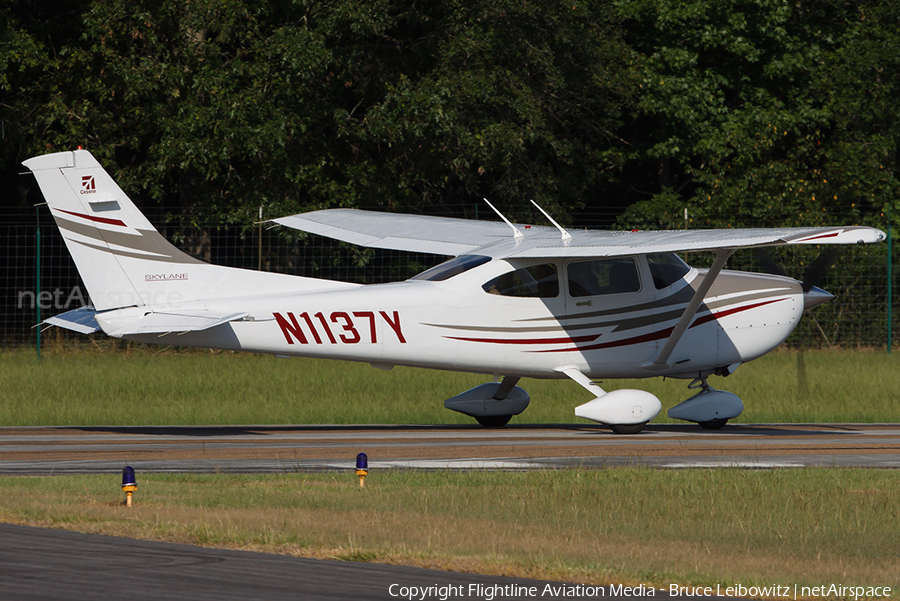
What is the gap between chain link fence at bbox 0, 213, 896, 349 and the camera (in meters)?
25.9

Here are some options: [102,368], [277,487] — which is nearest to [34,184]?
[102,368]

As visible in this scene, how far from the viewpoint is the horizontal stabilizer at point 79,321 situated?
13.8m

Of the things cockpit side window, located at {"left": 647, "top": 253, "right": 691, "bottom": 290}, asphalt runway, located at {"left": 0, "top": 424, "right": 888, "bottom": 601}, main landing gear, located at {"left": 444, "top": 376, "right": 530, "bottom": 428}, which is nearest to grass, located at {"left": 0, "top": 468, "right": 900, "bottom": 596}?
asphalt runway, located at {"left": 0, "top": 424, "right": 888, "bottom": 601}

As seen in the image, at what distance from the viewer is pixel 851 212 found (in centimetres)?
2914

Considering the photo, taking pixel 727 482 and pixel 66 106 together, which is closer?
pixel 727 482

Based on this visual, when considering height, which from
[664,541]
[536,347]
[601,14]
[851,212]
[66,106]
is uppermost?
[601,14]

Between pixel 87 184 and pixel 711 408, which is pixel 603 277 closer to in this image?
pixel 711 408

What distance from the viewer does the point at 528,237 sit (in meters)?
Result: 16.1

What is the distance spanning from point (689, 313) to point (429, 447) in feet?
12.8

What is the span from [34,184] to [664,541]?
28.1 metres

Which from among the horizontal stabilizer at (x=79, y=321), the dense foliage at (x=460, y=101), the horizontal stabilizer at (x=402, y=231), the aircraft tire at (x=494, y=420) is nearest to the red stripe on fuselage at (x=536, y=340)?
the horizontal stabilizer at (x=402, y=231)

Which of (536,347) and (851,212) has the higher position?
(851,212)

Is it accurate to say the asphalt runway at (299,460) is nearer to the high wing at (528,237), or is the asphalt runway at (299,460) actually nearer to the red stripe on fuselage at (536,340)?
the red stripe on fuselage at (536,340)

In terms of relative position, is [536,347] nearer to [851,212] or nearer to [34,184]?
[851,212]
